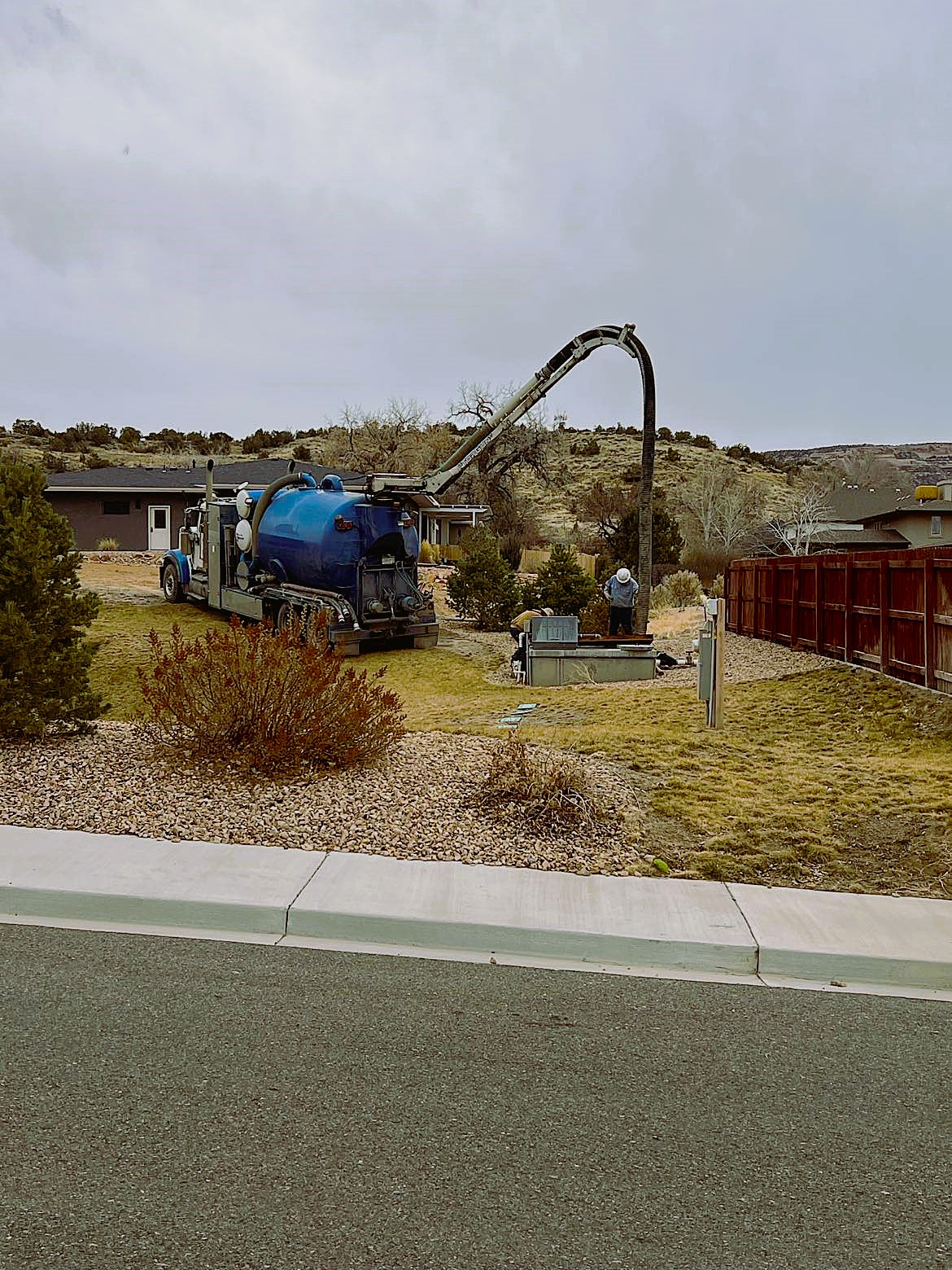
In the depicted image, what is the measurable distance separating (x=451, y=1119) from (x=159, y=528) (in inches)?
1750

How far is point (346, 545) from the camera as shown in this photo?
22.8 meters

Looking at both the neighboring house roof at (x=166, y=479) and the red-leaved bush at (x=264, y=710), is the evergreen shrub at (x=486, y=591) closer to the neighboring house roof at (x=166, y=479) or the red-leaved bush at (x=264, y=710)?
the neighboring house roof at (x=166, y=479)

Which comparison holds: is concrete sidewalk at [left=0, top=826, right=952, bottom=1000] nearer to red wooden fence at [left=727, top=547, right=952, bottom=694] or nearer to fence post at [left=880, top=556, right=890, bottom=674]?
red wooden fence at [left=727, top=547, right=952, bottom=694]

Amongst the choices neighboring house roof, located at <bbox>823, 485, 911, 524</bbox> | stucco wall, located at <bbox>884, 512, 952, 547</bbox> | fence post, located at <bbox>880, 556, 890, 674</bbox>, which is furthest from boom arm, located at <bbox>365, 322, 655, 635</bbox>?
neighboring house roof, located at <bbox>823, 485, 911, 524</bbox>

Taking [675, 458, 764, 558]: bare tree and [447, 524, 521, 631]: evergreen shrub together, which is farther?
[675, 458, 764, 558]: bare tree

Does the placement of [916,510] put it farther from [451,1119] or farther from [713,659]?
Result: [451,1119]

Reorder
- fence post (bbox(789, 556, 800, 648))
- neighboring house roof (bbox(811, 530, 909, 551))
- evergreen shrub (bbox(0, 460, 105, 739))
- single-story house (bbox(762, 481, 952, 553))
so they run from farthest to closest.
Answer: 1. neighboring house roof (bbox(811, 530, 909, 551))
2. single-story house (bbox(762, 481, 952, 553))
3. fence post (bbox(789, 556, 800, 648))
4. evergreen shrub (bbox(0, 460, 105, 739))

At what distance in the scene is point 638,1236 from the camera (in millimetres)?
3318

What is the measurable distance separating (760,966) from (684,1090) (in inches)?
56.5

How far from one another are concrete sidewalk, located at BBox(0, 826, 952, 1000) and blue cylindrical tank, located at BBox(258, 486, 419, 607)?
16.2 metres

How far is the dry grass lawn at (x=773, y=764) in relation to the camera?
23.2 feet

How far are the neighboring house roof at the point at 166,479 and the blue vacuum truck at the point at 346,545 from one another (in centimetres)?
1791

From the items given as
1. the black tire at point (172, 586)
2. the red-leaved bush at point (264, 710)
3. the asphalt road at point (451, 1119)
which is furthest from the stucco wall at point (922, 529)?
the asphalt road at point (451, 1119)

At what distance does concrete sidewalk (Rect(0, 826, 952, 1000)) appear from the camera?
5.53 m
